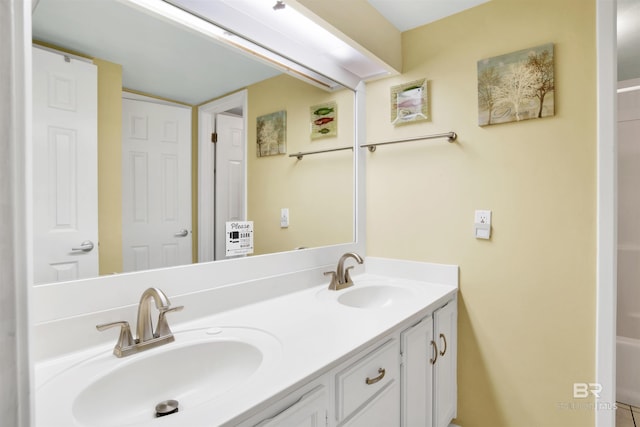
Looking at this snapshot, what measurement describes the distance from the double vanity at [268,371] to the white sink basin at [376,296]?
119 mm

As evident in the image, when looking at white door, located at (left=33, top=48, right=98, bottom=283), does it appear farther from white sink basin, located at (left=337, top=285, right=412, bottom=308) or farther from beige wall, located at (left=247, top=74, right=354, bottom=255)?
white sink basin, located at (left=337, top=285, right=412, bottom=308)

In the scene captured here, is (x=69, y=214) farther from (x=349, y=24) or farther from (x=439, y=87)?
(x=439, y=87)

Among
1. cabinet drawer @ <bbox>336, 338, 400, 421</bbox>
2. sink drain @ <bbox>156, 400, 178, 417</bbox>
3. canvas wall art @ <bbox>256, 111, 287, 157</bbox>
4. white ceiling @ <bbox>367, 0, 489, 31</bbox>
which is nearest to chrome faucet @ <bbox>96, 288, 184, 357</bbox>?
sink drain @ <bbox>156, 400, 178, 417</bbox>

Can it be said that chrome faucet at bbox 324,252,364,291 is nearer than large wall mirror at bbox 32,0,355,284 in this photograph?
No

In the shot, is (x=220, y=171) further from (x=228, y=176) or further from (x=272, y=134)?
(x=272, y=134)

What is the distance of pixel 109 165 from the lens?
1027 mm

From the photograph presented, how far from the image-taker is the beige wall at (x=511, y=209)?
4.49 feet

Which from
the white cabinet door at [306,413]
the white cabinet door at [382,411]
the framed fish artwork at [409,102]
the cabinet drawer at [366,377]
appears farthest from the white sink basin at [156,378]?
the framed fish artwork at [409,102]

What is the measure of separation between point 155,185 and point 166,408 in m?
0.70

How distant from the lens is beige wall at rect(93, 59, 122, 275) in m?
1.01

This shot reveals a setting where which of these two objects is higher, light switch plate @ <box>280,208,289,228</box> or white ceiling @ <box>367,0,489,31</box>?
white ceiling @ <box>367,0,489,31</box>

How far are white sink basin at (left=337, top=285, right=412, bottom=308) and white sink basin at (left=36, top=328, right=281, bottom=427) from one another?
0.69 meters

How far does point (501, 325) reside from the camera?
1.57m

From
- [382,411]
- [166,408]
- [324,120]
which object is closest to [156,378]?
[166,408]
